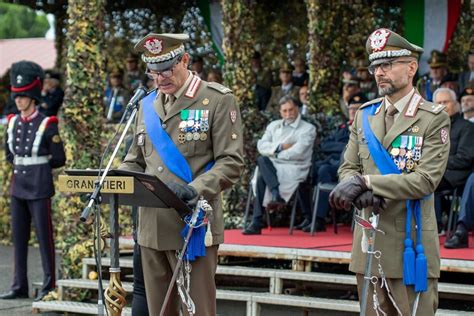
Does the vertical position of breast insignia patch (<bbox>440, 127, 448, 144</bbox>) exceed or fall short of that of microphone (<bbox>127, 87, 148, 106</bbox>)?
it falls short

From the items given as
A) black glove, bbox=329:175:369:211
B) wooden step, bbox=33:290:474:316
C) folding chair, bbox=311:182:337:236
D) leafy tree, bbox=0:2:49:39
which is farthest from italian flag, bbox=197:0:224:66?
leafy tree, bbox=0:2:49:39

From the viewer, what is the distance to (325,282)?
28.7 ft

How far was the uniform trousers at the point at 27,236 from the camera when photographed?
32.2ft

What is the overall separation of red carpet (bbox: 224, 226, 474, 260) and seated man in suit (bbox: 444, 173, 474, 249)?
3.1 inches

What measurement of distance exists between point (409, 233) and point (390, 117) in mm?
611

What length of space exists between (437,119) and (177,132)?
1407 millimetres

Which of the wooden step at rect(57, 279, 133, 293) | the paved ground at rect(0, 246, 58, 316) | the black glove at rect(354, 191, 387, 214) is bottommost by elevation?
the paved ground at rect(0, 246, 58, 316)

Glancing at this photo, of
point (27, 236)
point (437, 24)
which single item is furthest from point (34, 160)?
point (437, 24)

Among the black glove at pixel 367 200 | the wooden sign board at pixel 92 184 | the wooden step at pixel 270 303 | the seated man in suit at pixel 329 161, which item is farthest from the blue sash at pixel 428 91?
the wooden sign board at pixel 92 184

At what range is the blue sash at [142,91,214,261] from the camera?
5.67 meters

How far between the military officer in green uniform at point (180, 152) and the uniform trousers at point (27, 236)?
13.2 feet

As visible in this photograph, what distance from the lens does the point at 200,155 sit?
19.1ft

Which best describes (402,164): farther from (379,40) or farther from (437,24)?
(437,24)

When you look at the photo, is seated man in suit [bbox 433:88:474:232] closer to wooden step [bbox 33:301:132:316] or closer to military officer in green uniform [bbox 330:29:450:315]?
wooden step [bbox 33:301:132:316]
